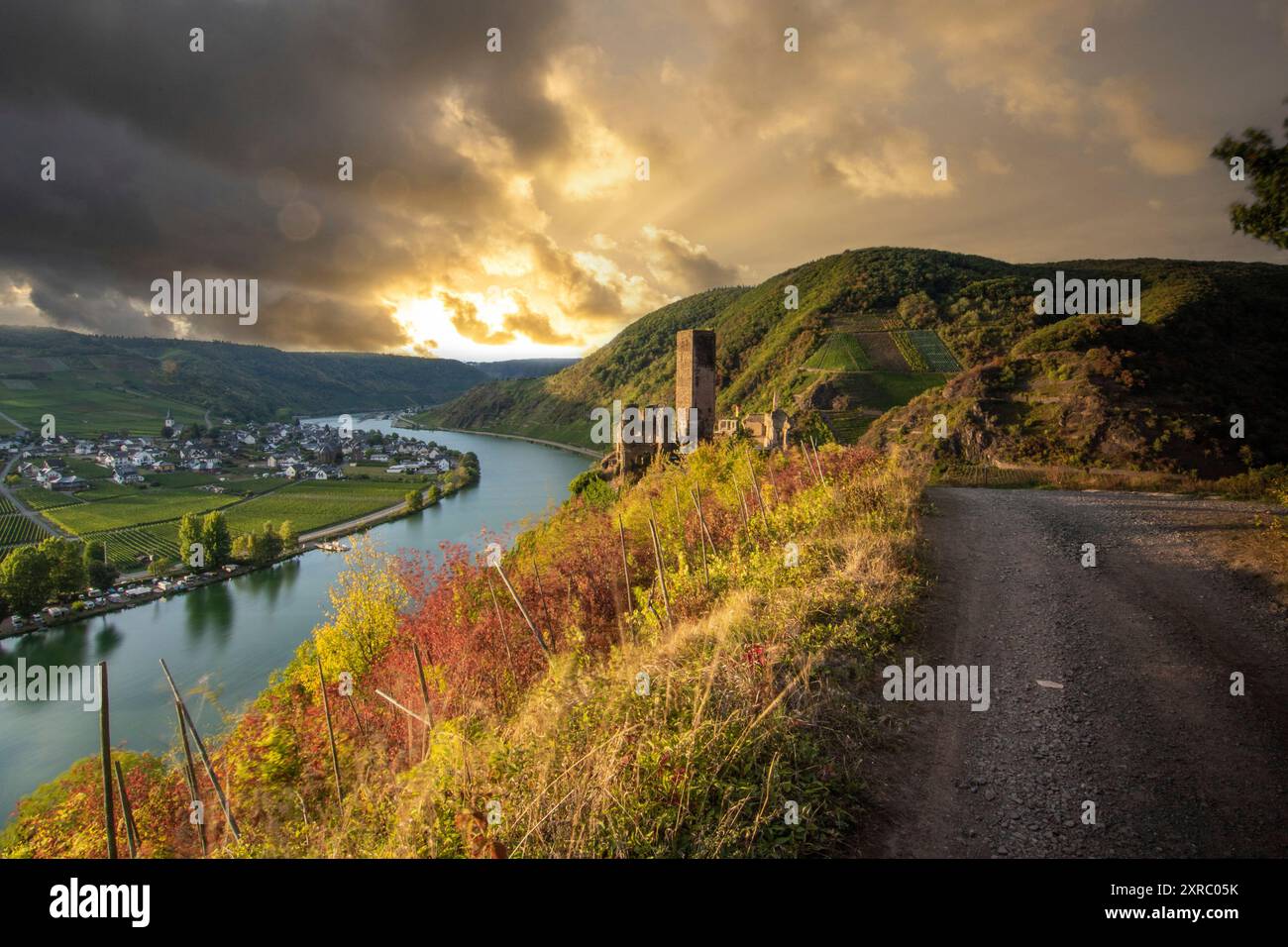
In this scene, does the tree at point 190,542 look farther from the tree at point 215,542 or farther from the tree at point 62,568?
the tree at point 62,568

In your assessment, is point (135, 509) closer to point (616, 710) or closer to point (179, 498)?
point (179, 498)

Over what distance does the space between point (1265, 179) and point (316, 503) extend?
299 feet

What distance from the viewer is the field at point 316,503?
69.9 meters

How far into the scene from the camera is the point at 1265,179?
23.8ft

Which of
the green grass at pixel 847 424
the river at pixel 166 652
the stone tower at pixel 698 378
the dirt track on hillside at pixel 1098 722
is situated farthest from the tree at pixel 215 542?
the dirt track on hillside at pixel 1098 722

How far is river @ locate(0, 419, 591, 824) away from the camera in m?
29.8

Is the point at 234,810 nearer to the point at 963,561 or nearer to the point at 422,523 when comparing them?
the point at 963,561

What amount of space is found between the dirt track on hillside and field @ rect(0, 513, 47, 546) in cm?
8163

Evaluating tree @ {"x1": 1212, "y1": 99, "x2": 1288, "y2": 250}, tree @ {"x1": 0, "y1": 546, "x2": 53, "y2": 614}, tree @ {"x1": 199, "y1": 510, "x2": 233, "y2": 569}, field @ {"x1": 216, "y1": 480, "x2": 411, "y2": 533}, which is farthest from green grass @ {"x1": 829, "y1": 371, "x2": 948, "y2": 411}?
tree @ {"x1": 0, "y1": 546, "x2": 53, "y2": 614}

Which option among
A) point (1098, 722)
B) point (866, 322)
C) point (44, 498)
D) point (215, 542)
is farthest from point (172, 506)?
point (866, 322)

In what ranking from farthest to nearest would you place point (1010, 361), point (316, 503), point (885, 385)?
point (316, 503) < point (885, 385) < point (1010, 361)

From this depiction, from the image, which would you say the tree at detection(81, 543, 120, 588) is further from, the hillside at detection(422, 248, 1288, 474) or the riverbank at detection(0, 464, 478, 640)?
the hillside at detection(422, 248, 1288, 474)

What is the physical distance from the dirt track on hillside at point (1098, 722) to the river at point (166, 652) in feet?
60.5
